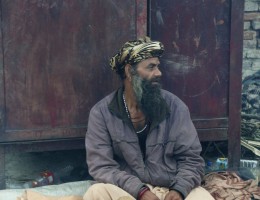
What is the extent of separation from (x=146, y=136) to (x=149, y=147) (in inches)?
4.0

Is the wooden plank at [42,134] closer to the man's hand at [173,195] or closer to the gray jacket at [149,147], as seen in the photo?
the gray jacket at [149,147]

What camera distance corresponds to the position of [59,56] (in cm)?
448

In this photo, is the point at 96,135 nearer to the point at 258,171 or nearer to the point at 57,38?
the point at 57,38

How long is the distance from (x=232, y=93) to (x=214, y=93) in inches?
6.7

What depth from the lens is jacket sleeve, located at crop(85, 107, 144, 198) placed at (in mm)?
3845

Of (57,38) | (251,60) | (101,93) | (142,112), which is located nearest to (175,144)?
(142,112)

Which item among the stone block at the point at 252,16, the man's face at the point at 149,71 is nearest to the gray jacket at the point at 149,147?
the man's face at the point at 149,71

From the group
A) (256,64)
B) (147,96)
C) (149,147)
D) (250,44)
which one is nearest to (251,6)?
(250,44)

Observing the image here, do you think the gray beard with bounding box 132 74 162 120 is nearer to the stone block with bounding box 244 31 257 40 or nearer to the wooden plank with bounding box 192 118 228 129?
the wooden plank with bounding box 192 118 228 129

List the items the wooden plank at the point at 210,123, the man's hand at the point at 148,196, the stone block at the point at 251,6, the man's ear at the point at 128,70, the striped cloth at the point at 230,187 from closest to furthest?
the man's hand at the point at 148,196, the man's ear at the point at 128,70, the striped cloth at the point at 230,187, the wooden plank at the point at 210,123, the stone block at the point at 251,6

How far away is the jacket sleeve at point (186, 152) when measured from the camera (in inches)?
156

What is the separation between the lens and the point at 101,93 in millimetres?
4656

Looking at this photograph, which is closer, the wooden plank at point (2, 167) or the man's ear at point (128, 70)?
the man's ear at point (128, 70)

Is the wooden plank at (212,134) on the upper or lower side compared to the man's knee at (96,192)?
upper
